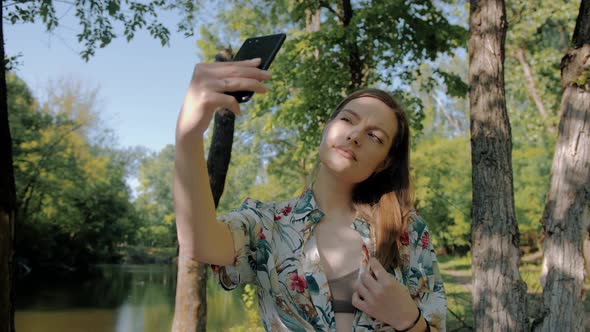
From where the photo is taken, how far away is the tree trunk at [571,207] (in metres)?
4.70

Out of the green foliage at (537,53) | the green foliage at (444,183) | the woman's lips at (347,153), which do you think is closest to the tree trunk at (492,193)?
the woman's lips at (347,153)

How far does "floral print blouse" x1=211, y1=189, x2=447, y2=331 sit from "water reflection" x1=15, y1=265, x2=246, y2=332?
11.9 m

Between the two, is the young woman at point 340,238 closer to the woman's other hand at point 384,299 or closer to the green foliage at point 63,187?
the woman's other hand at point 384,299

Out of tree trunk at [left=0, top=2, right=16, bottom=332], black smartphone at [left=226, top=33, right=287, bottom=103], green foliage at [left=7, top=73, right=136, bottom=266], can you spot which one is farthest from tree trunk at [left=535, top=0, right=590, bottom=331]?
green foliage at [left=7, top=73, right=136, bottom=266]

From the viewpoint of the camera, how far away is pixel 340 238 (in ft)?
4.91

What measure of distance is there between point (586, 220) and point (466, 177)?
1593 cm

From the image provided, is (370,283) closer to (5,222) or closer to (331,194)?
(331,194)

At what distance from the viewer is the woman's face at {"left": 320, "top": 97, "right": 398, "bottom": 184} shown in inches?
58.4

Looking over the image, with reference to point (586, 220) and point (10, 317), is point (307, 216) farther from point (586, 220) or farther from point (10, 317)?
point (10, 317)

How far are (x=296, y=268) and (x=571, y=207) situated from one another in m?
4.28

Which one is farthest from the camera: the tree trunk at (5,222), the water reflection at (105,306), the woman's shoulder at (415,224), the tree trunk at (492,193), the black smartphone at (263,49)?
the water reflection at (105,306)

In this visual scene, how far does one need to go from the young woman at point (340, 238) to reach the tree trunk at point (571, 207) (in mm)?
3835


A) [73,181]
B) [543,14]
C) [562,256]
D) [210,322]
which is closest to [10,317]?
[562,256]

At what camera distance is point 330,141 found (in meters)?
1.50
